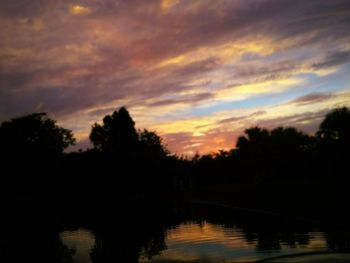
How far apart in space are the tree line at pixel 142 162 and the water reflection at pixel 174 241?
25.6m

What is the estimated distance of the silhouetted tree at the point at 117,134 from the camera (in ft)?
204

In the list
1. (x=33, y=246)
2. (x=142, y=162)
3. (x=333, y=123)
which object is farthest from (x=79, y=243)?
(x=333, y=123)

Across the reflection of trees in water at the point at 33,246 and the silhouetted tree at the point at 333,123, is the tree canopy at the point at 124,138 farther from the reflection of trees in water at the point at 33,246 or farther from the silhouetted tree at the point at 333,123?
the reflection of trees in water at the point at 33,246

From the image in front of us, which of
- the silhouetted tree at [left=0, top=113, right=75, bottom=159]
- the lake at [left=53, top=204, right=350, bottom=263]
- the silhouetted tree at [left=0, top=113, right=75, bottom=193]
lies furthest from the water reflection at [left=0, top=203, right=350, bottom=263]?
the silhouetted tree at [left=0, top=113, right=75, bottom=159]

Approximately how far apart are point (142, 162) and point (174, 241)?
137 ft

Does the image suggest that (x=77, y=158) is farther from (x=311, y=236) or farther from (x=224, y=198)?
(x=311, y=236)

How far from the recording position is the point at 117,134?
70.2 meters

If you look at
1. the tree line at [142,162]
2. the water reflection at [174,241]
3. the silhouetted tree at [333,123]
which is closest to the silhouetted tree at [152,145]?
the tree line at [142,162]

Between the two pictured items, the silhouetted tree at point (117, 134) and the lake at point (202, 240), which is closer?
the lake at point (202, 240)

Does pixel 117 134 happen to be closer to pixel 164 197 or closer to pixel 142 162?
pixel 142 162

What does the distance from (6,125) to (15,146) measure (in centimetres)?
681

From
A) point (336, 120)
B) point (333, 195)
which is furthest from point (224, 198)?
point (336, 120)

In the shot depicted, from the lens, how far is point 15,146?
72.1m

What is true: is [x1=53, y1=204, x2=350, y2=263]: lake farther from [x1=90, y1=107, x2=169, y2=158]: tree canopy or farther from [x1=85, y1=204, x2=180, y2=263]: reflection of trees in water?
[x1=90, y1=107, x2=169, y2=158]: tree canopy
